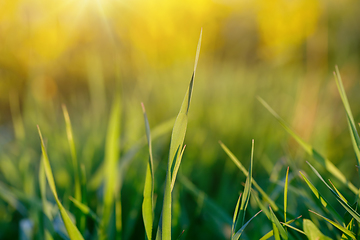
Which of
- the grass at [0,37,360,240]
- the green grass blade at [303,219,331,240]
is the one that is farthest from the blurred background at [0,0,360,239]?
the green grass blade at [303,219,331,240]

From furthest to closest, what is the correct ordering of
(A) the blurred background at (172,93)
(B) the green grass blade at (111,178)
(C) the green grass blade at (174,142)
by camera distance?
(A) the blurred background at (172,93) → (B) the green grass blade at (111,178) → (C) the green grass blade at (174,142)

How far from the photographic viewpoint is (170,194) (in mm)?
159

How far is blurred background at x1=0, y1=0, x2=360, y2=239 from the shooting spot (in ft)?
1.49

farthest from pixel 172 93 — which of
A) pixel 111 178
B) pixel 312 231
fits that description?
pixel 312 231

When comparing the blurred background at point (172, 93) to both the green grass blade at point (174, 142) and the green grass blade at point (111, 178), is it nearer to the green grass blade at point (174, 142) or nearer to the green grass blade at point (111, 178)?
the green grass blade at point (111, 178)

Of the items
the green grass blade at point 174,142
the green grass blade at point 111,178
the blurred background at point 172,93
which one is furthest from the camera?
the blurred background at point 172,93

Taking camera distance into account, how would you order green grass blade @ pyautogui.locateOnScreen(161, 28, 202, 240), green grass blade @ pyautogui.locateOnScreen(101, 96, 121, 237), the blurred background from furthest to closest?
the blurred background → green grass blade @ pyautogui.locateOnScreen(101, 96, 121, 237) → green grass blade @ pyautogui.locateOnScreen(161, 28, 202, 240)

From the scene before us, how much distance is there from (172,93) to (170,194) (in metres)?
0.77

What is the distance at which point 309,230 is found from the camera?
17cm

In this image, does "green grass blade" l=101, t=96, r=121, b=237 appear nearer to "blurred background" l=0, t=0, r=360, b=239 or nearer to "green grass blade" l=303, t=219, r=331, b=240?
"blurred background" l=0, t=0, r=360, b=239

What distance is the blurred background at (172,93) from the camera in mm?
453

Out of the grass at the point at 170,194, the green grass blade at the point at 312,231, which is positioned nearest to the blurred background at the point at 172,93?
the grass at the point at 170,194

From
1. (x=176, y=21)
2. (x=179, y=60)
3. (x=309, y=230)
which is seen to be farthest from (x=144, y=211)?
(x=176, y=21)

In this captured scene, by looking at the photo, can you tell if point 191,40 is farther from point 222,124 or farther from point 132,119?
point 132,119
